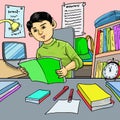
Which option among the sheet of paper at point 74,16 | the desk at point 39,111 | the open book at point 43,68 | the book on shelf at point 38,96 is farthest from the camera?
the sheet of paper at point 74,16

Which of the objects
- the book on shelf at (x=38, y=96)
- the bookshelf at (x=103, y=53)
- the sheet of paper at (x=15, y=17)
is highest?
the sheet of paper at (x=15, y=17)

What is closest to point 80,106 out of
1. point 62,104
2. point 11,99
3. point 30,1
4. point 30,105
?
point 62,104

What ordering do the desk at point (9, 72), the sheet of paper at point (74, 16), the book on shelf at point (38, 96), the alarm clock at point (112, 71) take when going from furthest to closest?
the sheet of paper at point (74, 16)
the desk at point (9, 72)
the alarm clock at point (112, 71)
the book on shelf at point (38, 96)

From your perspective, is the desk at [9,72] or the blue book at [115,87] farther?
the desk at [9,72]

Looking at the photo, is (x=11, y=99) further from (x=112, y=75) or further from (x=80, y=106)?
(x=112, y=75)

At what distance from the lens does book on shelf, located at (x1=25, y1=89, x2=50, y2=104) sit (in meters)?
1.66

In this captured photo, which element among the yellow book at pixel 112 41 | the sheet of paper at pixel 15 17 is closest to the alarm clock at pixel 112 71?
the yellow book at pixel 112 41

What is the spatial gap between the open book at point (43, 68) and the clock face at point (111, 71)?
0.30 metres

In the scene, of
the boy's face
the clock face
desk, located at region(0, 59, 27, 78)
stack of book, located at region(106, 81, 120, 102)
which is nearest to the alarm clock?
the clock face

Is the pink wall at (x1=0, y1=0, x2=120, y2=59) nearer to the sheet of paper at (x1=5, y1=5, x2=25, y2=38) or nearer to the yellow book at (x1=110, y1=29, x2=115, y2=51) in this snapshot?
the sheet of paper at (x1=5, y1=5, x2=25, y2=38)

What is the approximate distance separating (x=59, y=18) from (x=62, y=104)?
1103mm

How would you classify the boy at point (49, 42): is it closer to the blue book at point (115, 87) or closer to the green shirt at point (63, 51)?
the green shirt at point (63, 51)

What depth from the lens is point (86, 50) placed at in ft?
8.21

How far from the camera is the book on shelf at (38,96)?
166 cm
